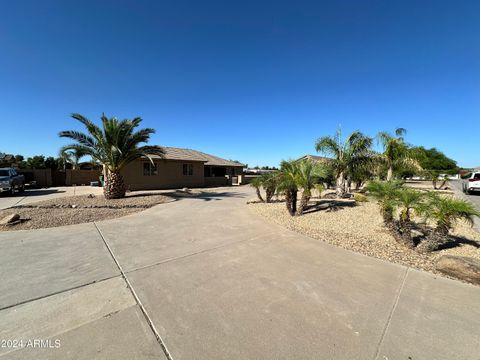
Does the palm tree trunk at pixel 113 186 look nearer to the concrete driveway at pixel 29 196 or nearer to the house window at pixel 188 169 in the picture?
the concrete driveway at pixel 29 196

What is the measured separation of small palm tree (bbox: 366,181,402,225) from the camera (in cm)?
509

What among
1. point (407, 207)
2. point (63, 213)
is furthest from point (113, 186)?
point (407, 207)

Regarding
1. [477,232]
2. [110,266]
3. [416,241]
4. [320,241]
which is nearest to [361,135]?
[477,232]

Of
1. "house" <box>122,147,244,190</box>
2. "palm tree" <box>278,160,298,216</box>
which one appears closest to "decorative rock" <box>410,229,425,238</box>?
"palm tree" <box>278,160,298,216</box>

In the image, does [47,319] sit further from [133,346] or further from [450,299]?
[450,299]

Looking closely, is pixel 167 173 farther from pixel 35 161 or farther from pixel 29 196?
pixel 35 161

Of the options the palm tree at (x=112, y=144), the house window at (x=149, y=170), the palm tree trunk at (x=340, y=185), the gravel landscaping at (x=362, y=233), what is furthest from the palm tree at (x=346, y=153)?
the house window at (x=149, y=170)

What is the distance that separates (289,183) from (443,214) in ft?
13.7

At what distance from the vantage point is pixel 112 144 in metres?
11.3

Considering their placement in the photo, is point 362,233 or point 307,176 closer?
point 362,233

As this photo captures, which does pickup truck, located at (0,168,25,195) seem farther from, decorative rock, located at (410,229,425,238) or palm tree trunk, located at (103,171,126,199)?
decorative rock, located at (410,229,425,238)

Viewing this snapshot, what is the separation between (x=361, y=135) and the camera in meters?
12.3

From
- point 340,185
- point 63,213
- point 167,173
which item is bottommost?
point 63,213

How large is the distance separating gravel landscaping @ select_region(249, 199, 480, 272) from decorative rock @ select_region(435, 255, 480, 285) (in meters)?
0.22
